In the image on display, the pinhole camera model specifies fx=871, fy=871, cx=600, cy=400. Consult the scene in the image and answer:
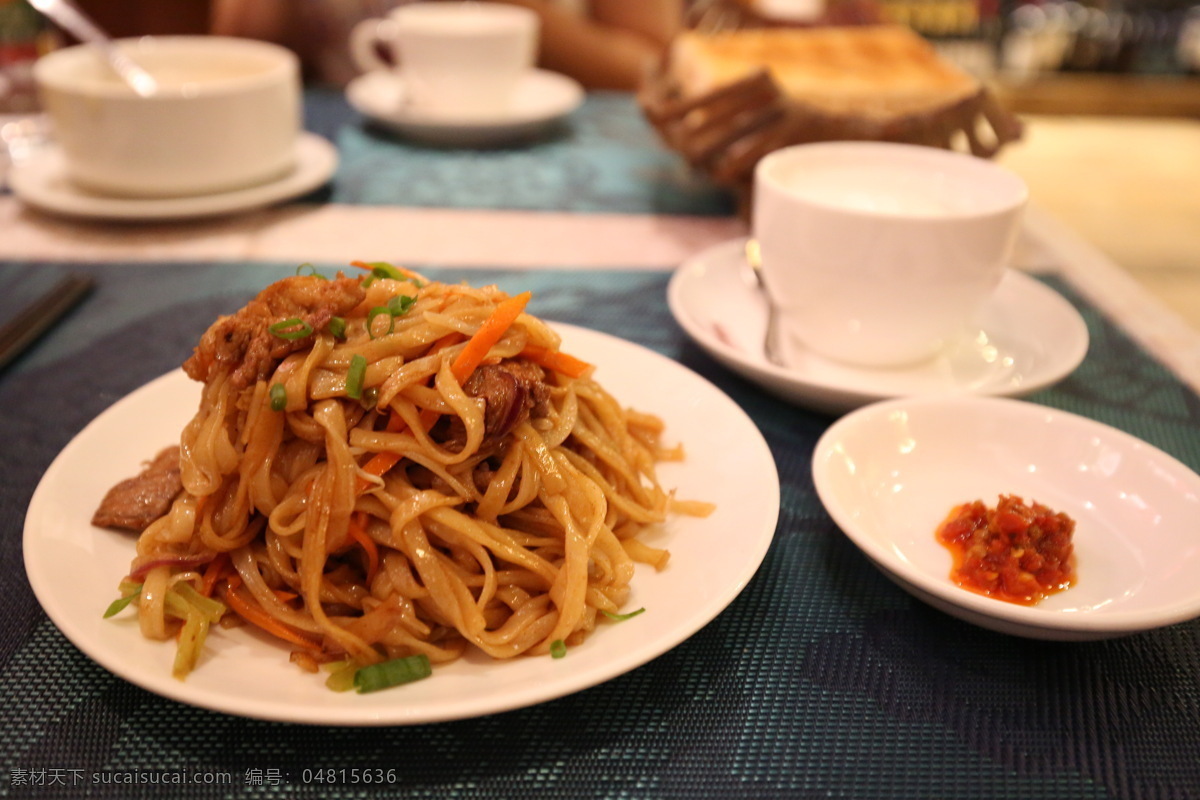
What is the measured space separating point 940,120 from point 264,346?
1.84m

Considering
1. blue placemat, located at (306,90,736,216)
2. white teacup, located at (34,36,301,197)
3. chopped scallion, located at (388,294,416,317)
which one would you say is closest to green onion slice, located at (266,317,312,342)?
→ chopped scallion, located at (388,294,416,317)

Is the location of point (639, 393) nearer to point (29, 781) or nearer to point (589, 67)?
point (29, 781)

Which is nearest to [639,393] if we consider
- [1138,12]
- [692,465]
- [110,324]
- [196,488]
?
[692,465]

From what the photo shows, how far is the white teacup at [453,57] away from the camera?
305 centimetres

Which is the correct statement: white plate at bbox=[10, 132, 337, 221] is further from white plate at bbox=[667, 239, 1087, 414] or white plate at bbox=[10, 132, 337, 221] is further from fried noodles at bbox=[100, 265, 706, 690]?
fried noodles at bbox=[100, 265, 706, 690]

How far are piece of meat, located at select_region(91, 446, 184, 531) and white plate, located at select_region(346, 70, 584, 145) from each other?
214 cm

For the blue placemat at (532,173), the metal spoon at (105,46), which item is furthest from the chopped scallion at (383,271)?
the metal spoon at (105,46)

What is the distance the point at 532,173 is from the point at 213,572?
2.14m

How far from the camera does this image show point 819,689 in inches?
41.7

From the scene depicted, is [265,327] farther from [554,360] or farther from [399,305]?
[554,360]

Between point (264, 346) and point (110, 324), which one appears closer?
point (264, 346)

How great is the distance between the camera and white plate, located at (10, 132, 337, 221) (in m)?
2.41

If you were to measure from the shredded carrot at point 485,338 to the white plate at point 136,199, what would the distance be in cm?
164

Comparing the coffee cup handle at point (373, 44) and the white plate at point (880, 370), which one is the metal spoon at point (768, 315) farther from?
the coffee cup handle at point (373, 44)
